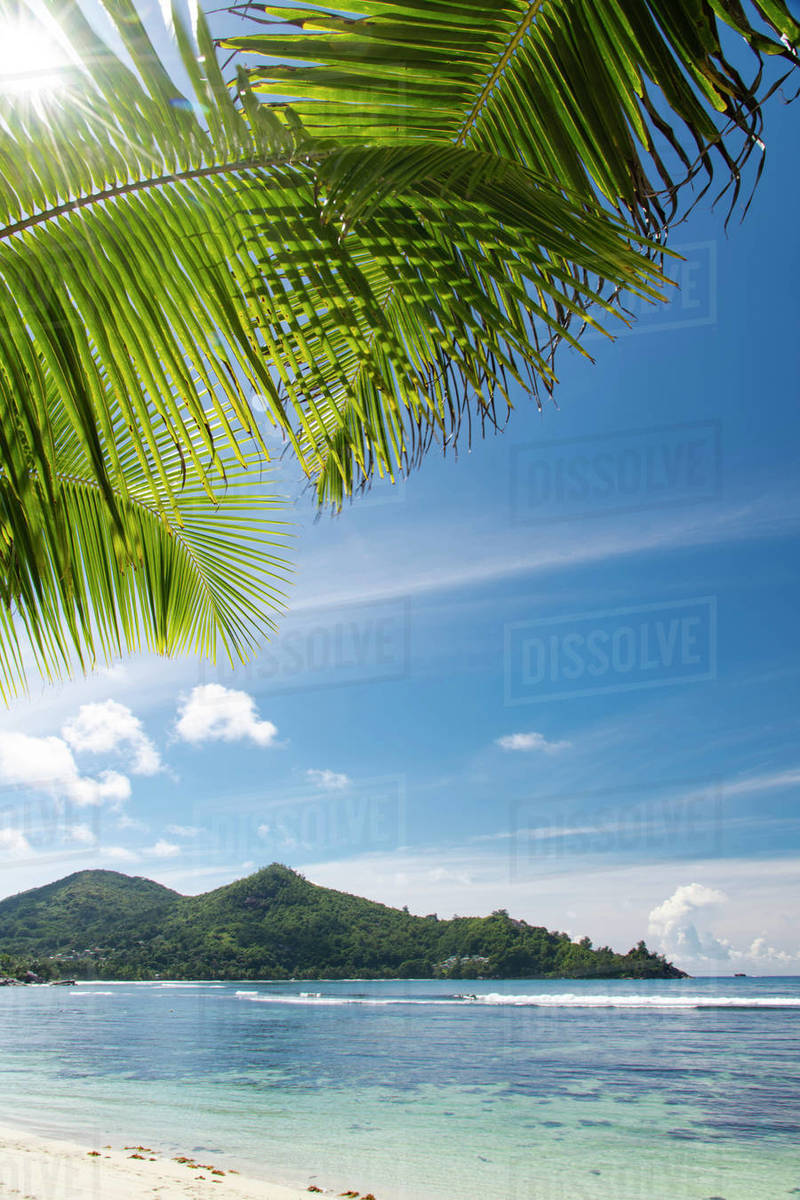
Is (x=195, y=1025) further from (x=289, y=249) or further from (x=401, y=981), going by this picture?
(x=289, y=249)

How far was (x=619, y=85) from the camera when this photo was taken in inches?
36.4

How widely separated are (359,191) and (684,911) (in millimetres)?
76903

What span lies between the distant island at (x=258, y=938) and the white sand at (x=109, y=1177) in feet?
158

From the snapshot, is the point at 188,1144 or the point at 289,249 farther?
the point at 188,1144

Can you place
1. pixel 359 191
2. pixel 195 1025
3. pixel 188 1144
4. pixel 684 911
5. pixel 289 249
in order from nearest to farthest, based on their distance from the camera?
pixel 359 191 → pixel 289 249 → pixel 188 1144 → pixel 195 1025 → pixel 684 911

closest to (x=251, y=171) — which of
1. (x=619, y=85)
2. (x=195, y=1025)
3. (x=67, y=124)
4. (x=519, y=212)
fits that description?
(x=67, y=124)

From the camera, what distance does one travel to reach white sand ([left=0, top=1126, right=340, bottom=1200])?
9.08m

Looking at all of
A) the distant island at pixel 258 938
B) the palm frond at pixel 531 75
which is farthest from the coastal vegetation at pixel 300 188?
the distant island at pixel 258 938

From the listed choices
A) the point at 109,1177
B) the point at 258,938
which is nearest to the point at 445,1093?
the point at 109,1177

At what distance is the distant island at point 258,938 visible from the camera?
56031 millimetres

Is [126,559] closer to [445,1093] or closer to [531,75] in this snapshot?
[531,75]

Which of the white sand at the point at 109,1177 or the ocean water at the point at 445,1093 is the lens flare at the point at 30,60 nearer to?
the white sand at the point at 109,1177

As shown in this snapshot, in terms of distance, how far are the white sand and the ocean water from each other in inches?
40.9

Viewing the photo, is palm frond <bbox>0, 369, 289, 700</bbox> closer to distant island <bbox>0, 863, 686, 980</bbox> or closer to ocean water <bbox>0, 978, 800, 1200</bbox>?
ocean water <bbox>0, 978, 800, 1200</bbox>
